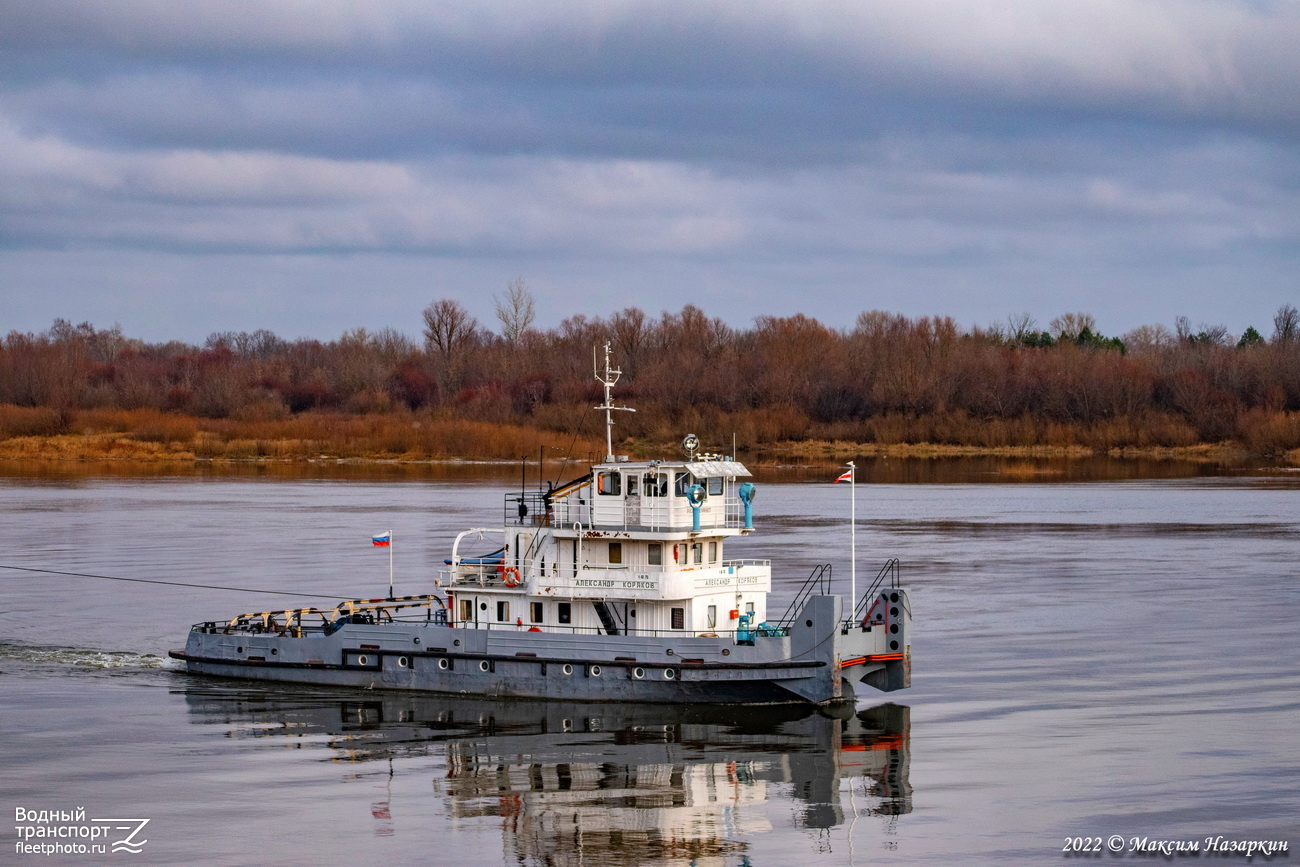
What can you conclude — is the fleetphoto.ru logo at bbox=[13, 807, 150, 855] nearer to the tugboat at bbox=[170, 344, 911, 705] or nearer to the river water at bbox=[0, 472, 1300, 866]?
the river water at bbox=[0, 472, 1300, 866]

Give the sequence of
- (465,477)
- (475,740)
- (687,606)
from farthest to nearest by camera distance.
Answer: (465,477)
(687,606)
(475,740)

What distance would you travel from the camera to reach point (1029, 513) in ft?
225

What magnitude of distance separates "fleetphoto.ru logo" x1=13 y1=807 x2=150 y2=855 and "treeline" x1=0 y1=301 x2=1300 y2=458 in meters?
81.7

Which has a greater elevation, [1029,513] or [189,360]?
[189,360]

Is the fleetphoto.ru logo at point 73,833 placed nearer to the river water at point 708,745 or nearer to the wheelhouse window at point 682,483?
the river water at point 708,745

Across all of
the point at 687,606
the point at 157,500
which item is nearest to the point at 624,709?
the point at 687,606

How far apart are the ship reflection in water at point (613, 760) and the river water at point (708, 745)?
2.7 inches

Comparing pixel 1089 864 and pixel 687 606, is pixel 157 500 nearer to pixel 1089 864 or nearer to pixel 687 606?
pixel 687 606

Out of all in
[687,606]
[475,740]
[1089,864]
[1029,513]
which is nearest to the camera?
[1089,864]

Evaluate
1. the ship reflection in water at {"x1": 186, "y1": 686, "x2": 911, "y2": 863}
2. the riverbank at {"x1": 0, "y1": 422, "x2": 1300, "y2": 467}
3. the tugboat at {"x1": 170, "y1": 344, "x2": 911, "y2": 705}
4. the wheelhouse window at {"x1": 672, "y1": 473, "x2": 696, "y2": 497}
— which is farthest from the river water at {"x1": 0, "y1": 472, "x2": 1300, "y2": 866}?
the riverbank at {"x1": 0, "y1": 422, "x2": 1300, "y2": 467}

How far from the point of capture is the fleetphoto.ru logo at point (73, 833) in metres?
20.8

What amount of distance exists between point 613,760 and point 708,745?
181 cm

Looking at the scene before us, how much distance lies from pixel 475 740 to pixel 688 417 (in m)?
90.7

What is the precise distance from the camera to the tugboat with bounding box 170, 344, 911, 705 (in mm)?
27688
